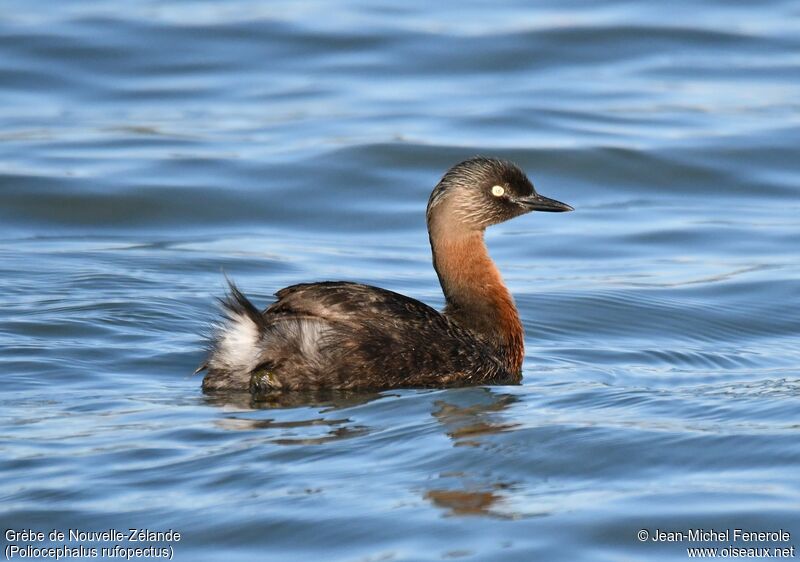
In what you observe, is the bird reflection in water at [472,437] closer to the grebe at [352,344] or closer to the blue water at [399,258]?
the blue water at [399,258]

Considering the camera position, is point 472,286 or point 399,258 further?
point 399,258

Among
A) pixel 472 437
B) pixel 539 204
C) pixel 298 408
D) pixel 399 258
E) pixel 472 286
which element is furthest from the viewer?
pixel 399 258

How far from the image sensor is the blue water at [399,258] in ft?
19.6

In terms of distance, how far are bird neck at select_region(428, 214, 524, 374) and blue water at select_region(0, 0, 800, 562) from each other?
1.32 ft

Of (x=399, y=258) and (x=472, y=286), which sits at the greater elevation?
(x=472, y=286)

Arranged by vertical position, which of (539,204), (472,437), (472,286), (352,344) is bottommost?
(472,437)

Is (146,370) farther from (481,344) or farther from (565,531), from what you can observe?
(565,531)

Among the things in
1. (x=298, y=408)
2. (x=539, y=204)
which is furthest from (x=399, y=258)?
(x=298, y=408)

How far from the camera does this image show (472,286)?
28.3 feet

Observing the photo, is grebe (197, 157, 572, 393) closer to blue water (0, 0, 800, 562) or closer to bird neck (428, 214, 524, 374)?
bird neck (428, 214, 524, 374)

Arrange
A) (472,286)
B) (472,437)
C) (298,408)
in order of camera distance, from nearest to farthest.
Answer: (472,437), (298,408), (472,286)

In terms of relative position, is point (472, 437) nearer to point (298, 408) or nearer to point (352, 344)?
point (298, 408)

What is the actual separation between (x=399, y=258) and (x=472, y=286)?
3.00 metres

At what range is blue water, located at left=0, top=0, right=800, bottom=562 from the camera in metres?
5.98
